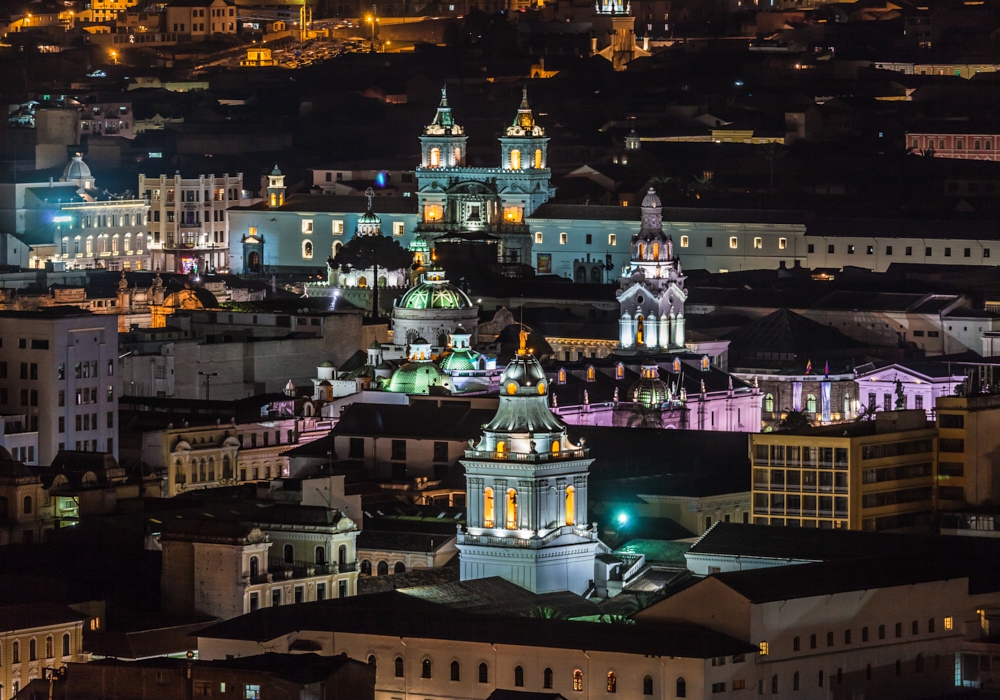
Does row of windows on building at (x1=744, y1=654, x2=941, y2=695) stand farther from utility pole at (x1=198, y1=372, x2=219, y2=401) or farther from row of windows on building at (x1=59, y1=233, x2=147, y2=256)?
row of windows on building at (x1=59, y1=233, x2=147, y2=256)

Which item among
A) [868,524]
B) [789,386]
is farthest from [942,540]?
[789,386]

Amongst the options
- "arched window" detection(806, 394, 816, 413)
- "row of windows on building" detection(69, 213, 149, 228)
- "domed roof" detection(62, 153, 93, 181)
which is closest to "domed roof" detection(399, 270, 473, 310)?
"arched window" detection(806, 394, 816, 413)

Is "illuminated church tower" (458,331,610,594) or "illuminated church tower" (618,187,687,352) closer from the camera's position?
"illuminated church tower" (458,331,610,594)

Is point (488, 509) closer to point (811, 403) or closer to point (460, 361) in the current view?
point (460, 361)

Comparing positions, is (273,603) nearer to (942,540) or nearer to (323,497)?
(323,497)

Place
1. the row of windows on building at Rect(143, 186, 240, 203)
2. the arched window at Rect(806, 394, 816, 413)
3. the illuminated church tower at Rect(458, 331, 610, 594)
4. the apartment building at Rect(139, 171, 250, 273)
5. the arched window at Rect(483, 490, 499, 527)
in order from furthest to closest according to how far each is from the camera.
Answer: the row of windows on building at Rect(143, 186, 240, 203) → the apartment building at Rect(139, 171, 250, 273) → the arched window at Rect(806, 394, 816, 413) → the arched window at Rect(483, 490, 499, 527) → the illuminated church tower at Rect(458, 331, 610, 594)

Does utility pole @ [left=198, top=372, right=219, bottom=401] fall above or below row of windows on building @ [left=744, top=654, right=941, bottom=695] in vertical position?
above
